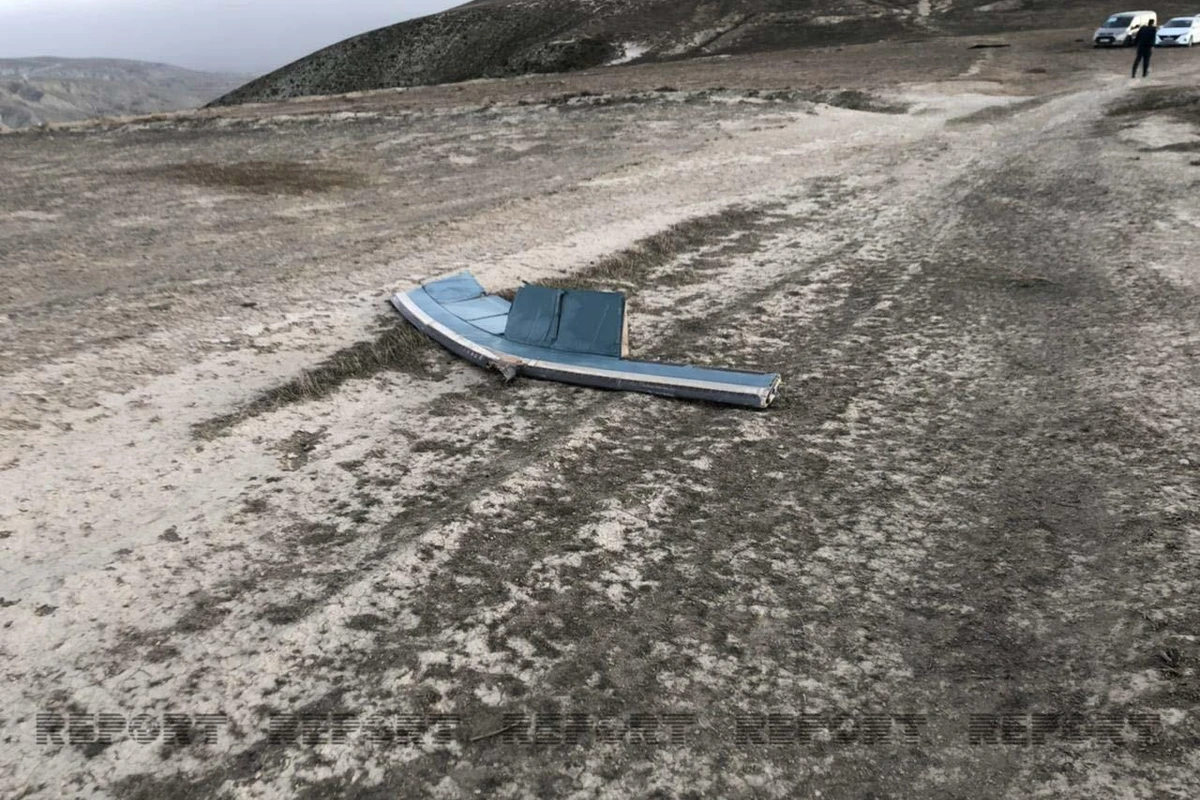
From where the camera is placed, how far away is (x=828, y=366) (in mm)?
5441

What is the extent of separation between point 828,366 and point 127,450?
4.43 metres

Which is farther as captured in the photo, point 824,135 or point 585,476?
point 824,135

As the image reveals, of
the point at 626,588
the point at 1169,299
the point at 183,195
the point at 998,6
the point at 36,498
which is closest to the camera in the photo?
the point at 626,588

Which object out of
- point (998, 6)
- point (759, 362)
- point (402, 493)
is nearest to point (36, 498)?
point (402, 493)

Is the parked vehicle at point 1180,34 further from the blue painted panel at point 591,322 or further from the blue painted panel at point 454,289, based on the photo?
the blue painted panel at point 591,322

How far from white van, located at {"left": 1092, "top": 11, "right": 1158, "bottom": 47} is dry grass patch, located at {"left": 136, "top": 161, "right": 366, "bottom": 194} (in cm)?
3347

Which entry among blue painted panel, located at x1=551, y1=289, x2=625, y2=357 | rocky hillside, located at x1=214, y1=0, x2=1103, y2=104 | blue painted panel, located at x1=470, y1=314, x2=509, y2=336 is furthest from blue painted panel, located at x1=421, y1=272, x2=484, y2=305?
rocky hillside, located at x1=214, y1=0, x2=1103, y2=104

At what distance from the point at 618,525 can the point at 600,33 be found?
5853 cm

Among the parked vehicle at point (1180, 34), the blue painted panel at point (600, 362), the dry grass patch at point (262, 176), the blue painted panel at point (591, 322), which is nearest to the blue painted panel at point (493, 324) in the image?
the blue painted panel at point (600, 362)

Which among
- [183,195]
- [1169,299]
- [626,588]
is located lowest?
[1169,299]

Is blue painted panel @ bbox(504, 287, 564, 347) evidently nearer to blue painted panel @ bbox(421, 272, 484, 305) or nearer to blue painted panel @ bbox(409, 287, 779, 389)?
blue painted panel @ bbox(409, 287, 779, 389)

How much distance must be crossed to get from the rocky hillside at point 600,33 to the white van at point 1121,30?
15.4 m

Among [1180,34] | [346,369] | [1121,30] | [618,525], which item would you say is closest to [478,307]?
[346,369]

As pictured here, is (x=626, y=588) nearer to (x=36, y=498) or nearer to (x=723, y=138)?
(x=36, y=498)
